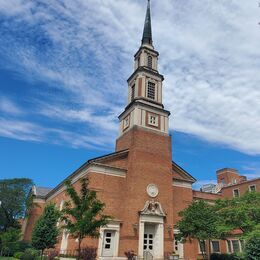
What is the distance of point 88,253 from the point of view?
75.9ft

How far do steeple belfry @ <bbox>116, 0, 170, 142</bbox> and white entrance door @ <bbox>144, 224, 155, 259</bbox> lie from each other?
10.7m

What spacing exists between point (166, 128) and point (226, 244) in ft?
58.6

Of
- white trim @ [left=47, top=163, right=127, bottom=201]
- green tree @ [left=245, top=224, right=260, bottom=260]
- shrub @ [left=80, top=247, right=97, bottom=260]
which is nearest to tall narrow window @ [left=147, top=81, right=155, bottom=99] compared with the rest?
white trim @ [left=47, top=163, right=127, bottom=201]

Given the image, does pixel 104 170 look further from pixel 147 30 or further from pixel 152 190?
pixel 147 30

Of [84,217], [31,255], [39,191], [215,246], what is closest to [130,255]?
[84,217]

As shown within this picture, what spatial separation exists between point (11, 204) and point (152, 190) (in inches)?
1535

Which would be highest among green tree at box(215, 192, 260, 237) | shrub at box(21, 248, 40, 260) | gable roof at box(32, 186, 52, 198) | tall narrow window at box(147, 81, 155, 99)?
tall narrow window at box(147, 81, 155, 99)

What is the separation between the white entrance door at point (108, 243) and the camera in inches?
1017

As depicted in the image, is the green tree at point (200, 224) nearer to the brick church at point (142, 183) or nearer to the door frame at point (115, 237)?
the brick church at point (142, 183)

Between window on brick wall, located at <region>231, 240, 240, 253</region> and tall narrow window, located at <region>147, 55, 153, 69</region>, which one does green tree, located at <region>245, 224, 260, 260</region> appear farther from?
tall narrow window, located at <region>147, 55, 153, 69</region>

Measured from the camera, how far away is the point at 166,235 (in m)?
28.1

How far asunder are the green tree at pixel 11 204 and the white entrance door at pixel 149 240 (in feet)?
113

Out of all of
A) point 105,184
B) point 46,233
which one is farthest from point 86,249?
point 105,184

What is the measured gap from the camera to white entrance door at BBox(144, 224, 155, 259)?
2649 centimetres
